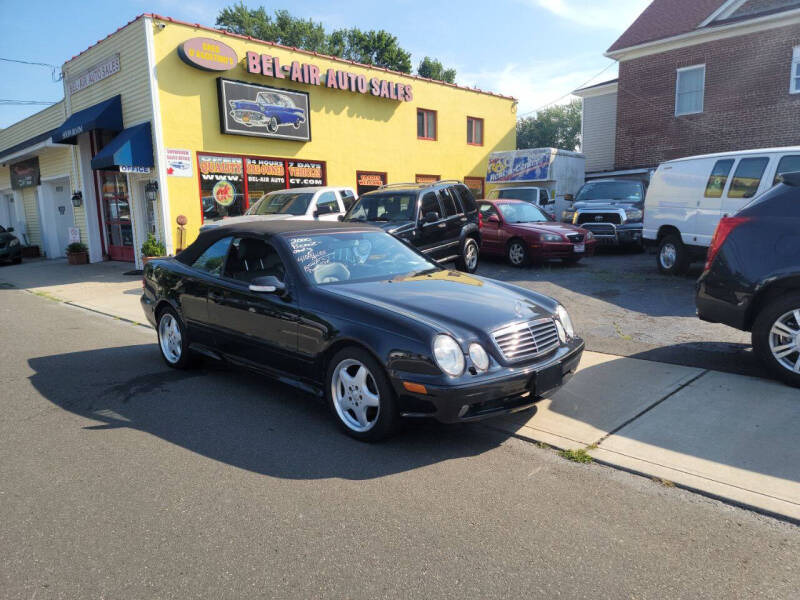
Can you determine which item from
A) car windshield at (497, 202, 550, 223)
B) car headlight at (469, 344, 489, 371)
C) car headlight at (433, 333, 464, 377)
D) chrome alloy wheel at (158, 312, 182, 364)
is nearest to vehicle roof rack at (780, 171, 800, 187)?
car headlight at (469, 344, 489, 371)

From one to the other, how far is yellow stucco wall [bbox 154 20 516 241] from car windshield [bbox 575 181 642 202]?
720 centimetres

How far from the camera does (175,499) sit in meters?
3.32

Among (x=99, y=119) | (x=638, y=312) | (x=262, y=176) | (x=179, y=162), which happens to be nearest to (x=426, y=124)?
(x=262, y=176)

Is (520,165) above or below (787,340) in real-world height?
above

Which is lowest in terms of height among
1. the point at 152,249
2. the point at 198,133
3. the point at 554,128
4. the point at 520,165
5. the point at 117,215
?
the point at 152,249

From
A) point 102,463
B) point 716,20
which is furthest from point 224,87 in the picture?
point 716,20

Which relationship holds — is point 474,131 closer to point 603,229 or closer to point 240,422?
point 603,229

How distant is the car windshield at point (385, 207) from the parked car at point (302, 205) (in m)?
1.83

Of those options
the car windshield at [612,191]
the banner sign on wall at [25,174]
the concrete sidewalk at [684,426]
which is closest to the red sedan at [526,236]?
the car windshield at [612,191]

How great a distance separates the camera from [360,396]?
401cm

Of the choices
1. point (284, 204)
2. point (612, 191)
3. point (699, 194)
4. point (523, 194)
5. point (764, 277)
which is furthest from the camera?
point (523, 194)

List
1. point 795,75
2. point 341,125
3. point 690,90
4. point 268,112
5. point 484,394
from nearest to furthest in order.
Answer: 1. point 484,394
2. point 268,112
3. point 795,75
4. point 341,125
5. point 690,90

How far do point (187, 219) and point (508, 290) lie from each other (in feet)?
39.6

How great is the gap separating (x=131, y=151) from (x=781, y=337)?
13.8 meters
